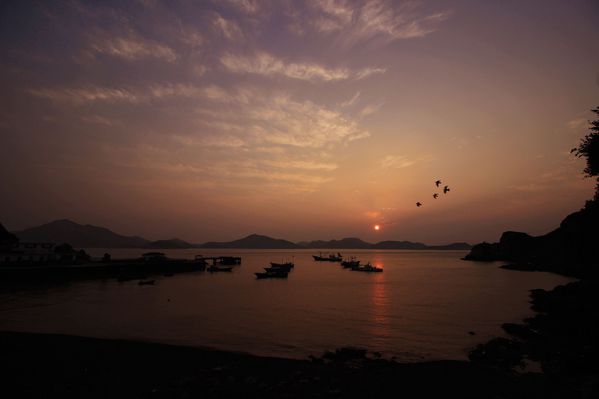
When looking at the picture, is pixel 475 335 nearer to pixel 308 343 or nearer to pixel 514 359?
pixel 514 359

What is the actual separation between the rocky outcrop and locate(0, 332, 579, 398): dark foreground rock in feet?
137

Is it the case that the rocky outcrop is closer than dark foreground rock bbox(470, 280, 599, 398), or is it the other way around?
dark foreground rock bbox(470, 280, 599, 398)

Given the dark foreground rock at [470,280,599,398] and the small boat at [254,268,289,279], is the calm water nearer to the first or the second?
the dark foreground rock at [470,280,599,398]

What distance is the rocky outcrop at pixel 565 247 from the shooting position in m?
57.4

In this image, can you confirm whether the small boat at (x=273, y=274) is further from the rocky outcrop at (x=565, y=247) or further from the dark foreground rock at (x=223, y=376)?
the dark foreground rock at (x=223, y=376)

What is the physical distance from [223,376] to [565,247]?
13979cm

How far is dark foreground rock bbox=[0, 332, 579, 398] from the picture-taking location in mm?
13648

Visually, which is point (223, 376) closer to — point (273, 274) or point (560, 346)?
point (560, 346)

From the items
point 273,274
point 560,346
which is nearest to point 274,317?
point 560,346

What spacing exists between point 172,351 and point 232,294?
3589cm

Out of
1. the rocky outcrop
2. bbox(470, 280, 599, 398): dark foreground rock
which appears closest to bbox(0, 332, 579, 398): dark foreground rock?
bbox(470, 280, 599, 398): dark foreground rock

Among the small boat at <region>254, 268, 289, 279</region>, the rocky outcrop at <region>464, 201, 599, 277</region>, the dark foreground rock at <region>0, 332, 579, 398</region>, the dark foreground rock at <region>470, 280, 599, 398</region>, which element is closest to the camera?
the dark foreground rock at <region>0, 332, 579, 398</region>

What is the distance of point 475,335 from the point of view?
2927cm

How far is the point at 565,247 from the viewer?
118938 millimetres
